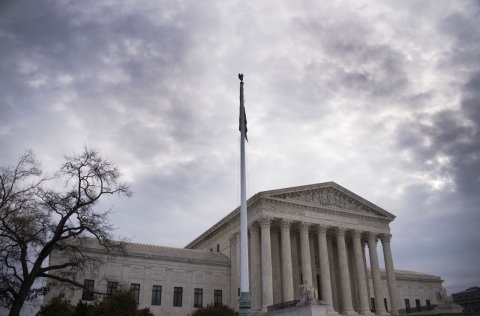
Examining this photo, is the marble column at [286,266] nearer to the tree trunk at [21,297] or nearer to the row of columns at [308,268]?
the row of columns at [308,268]

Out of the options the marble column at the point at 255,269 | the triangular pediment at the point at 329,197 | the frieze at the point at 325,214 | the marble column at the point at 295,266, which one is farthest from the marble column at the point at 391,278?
the marble column at the point at 255,269

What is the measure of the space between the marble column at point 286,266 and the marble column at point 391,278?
14.4 meters

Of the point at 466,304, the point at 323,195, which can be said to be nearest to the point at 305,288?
the point at 323,195

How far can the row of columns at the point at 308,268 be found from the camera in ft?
138

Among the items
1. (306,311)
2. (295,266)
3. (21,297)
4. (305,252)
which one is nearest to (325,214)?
(305,252)

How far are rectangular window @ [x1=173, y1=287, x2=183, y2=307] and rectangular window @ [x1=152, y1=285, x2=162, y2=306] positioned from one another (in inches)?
67.6


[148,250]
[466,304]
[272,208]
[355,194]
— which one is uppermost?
[355,194]

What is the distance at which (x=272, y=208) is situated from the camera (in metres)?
44.7

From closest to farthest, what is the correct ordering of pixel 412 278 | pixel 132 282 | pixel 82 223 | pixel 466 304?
pixel 82 223, pixel 132 282, pixel 412 278, pixel 466 304

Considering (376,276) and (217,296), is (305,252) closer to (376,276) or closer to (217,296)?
(376,276)

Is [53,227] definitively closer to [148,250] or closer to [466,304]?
[148,250]

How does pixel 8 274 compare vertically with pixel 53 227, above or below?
below

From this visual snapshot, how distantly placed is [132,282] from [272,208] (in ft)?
57.0

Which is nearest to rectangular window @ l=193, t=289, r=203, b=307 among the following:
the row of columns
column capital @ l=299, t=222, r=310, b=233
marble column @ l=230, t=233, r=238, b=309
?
marble column @ l=230, t=233, r=238, b=309
